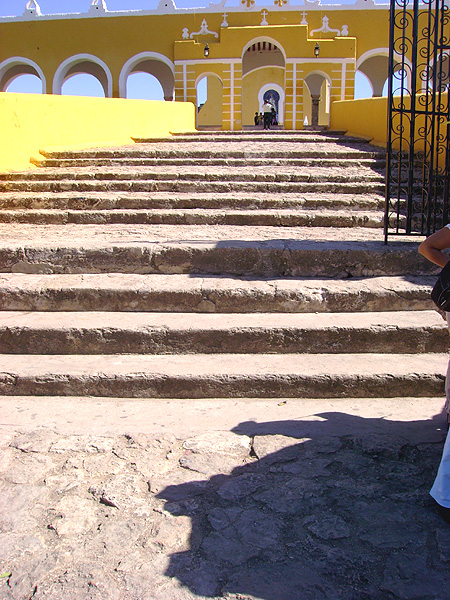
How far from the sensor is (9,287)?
Answer: 3.74 metres

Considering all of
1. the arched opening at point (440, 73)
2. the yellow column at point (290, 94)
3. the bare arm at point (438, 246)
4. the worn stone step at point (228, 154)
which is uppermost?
the yellow column at point (290, 94)

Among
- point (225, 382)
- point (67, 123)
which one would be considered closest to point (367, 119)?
point (67, 123)

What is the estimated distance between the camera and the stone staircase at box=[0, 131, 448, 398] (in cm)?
304

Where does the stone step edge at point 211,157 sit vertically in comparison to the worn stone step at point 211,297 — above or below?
above

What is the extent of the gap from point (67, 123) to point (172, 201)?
145 inches

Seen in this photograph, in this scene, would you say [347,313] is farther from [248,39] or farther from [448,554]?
[248,39]

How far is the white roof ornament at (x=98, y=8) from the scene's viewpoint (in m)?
18.9

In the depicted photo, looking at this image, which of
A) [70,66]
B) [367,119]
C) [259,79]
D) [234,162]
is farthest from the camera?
[259,79]

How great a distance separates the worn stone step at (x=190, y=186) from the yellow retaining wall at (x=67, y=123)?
29.1 inches

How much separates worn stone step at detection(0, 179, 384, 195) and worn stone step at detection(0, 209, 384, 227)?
3.07 ft

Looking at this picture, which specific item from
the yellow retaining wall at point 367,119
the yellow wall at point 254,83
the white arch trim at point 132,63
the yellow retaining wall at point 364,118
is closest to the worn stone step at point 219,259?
the yellow retaining wall at point 367,119

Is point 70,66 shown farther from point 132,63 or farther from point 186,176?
point 186,176

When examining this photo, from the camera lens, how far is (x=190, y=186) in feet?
21.2

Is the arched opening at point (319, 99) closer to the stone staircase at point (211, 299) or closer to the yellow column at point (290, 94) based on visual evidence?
the yellow column at point (290, 94)
